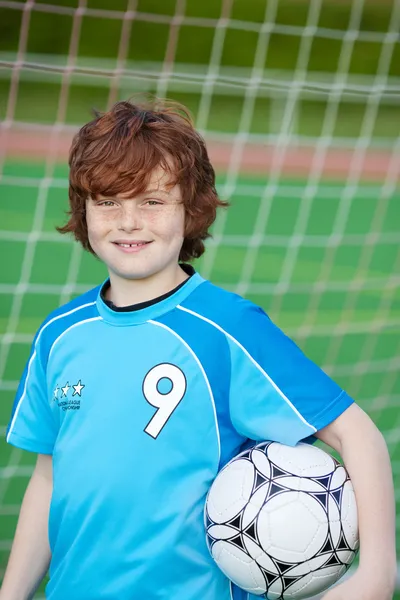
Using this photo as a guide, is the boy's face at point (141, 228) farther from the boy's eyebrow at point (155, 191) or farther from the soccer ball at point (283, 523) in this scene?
the soccer ball at point (283, 523)

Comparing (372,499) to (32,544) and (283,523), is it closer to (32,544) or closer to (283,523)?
(283,523)

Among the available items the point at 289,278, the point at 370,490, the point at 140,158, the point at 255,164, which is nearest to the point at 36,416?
the point at 140,158

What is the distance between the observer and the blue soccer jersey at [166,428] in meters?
1.91

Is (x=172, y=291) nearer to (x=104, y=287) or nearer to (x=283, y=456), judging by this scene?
(x=104, y=287)

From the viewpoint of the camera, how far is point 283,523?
186 centimetres

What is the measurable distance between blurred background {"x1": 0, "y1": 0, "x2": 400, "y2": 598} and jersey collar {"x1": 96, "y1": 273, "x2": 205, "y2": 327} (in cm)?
58

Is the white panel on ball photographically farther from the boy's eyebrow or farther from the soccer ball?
the boy's eyebrow

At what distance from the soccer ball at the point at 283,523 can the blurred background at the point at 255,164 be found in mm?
1004

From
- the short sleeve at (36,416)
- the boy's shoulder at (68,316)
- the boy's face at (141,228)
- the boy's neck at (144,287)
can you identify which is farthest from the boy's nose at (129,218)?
the short sleeve at (36,416)

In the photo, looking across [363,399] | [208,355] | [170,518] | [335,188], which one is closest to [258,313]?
[208,355]

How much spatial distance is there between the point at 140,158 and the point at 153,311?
314 millimetres

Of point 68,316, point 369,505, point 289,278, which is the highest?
point 68,316

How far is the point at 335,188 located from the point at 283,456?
335 inches

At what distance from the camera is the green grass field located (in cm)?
493
